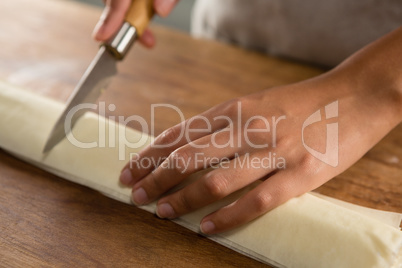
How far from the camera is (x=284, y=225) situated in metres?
0.68

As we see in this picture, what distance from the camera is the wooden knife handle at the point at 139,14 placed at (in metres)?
0.95

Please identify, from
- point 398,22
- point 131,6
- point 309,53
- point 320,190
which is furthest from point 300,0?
point 320,190

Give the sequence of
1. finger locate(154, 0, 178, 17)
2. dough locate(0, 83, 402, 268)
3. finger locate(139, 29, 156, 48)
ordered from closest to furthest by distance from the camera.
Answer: dough locate(0, 83, 402, 268) → finger locate(154, 0, 178, 17) → finger locate(139, 29, 156, 48)

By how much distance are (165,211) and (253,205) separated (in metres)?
0.14

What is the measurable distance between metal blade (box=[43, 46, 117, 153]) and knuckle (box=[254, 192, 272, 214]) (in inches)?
16.0

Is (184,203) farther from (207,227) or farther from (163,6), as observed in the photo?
(163,6)

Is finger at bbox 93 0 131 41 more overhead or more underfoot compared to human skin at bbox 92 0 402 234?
more underfoot

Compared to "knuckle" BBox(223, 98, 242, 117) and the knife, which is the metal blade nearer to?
the knife

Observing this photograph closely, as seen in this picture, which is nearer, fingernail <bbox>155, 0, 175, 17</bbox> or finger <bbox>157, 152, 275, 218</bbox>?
finger <bbox>157, 152, 275, 218</bbox>

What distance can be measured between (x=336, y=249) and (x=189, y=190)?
24cm

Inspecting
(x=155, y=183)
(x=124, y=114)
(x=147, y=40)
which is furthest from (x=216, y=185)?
(x=147, y=40)

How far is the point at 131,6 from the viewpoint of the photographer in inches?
38.2

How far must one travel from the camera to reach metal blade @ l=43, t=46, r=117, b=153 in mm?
839

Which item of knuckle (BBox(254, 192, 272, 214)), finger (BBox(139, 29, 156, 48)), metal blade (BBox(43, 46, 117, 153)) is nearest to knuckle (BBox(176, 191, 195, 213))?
knuckle (BBox(254, 192, 272, 214))
